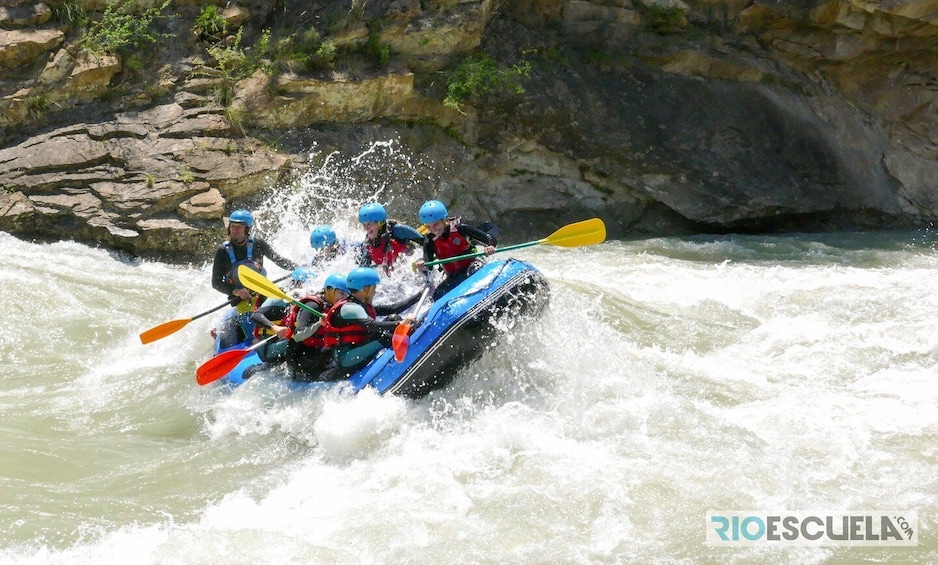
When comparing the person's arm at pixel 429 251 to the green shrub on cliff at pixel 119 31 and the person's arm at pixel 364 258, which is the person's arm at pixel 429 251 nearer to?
the person's arm at pixel 364 258

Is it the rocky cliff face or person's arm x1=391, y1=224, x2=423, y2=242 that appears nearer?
person's arm x1=391, y1=224, x2=423, y2=242

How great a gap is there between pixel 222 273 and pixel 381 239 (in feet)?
3.77

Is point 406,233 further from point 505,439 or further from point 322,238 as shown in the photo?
point 505,439

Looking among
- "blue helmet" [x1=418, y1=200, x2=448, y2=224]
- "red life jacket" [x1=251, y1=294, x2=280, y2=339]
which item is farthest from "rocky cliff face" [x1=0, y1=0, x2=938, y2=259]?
"blue helmet" [x1=418, y1=200, x2=448, y2=224]

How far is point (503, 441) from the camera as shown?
15.2 feet

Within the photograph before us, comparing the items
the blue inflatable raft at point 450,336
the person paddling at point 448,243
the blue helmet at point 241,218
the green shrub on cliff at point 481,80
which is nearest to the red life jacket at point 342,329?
the blue inflatable raft at point 450,336

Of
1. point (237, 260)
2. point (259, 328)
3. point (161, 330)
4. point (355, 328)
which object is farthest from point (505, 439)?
point (237, 260)

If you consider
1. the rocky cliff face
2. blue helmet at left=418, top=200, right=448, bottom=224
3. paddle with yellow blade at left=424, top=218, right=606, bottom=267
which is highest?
blue helmet at left=418, top=200, right=448, bottom=224

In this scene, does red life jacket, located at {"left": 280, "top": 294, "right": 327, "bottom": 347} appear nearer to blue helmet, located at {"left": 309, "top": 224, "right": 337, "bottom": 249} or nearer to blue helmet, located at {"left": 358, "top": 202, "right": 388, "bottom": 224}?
blue helmet, located at {"left": 358, "top": 202, "right": 388, "bottom": 224}

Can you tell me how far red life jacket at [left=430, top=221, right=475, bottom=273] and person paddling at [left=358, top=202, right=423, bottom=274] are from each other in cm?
30

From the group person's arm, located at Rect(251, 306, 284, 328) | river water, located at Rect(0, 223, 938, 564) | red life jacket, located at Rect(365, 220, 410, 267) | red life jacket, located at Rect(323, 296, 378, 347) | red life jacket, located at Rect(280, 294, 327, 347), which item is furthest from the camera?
red life jacket, located at Rect(365, 220, 410, 267)

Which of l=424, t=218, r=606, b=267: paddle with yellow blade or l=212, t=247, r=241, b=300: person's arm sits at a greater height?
l=424, t=218, r=606, b=267: paddle with yellow blade

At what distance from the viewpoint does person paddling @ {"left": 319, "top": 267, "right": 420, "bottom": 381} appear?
5.12 meters

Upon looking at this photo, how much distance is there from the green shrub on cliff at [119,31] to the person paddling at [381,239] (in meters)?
5.18
